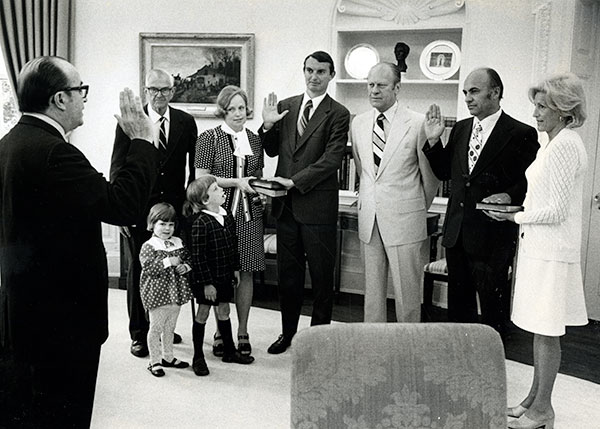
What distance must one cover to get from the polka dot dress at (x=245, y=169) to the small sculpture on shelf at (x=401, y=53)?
3.51ft

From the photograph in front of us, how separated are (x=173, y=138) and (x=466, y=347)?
2.33 metres

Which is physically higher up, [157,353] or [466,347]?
[466,347]

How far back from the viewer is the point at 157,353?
3.13m

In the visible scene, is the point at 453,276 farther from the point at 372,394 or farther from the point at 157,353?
the point at 372,394

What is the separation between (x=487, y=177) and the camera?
9.46 ft

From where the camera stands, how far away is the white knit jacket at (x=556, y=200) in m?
2.33

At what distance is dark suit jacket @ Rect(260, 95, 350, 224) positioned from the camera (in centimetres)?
323

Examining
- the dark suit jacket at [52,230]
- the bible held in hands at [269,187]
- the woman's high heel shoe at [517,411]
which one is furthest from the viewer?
the bible held in hands at [269,187]

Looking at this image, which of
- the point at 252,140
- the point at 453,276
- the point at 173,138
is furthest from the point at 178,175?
the point at 453,276

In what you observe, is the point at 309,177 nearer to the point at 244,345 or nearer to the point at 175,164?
the point at 175,164

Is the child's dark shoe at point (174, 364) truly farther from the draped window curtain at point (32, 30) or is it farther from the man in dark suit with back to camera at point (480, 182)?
the draped window curtain at point (32, 30)

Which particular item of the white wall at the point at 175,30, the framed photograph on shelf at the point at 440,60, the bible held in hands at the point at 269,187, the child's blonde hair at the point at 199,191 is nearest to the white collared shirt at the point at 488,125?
the bible held in hands at the point at 269,187

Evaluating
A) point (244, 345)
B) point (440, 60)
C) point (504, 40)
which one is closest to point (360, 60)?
point (440, 60)

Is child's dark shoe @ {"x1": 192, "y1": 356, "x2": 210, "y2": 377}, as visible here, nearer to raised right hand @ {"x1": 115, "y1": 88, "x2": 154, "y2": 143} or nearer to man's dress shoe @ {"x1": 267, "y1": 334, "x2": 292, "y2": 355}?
man's dress shoe @ {"x1": 267, "y1": 334, "x2": 292, "y2": 355}
